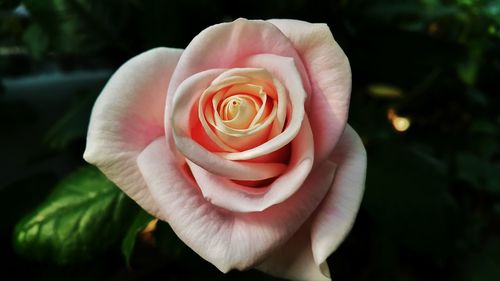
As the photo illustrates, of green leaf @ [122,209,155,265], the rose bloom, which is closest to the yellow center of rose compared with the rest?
the rose bloom

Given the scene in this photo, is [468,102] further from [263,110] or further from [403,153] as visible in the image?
[263,110]

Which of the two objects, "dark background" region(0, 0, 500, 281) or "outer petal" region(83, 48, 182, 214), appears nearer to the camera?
"outer petal" region(83, 48, 182, 214)

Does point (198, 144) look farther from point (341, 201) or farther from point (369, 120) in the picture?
point (369, 120)

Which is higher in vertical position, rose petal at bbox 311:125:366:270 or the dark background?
rose petal at bbox 311:125:366:270

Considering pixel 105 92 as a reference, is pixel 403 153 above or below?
below

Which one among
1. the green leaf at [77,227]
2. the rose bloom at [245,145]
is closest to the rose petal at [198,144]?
the rose bloom at [245,145]

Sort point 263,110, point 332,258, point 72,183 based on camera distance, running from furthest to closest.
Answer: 1. point 332,258
2. point 72,183
3. point 263,110

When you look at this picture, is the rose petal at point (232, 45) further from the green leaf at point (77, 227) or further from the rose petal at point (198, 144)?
the green leaf at point (77, 227)

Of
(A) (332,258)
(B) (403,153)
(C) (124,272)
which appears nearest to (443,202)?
(B) (403,153)

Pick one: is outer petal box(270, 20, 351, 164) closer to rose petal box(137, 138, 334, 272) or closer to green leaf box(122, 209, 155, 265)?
rose petal box(137, 138, 334, 272)
